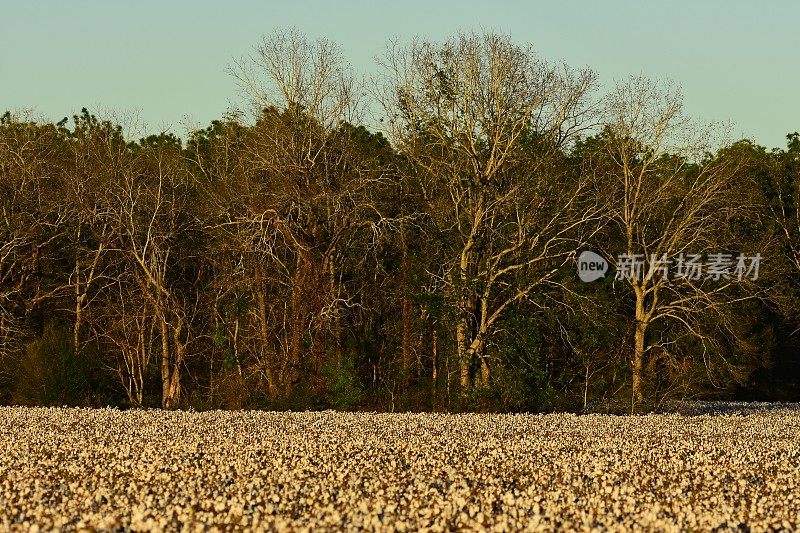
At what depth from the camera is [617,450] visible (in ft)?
74.6

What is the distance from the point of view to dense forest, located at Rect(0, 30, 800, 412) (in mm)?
38406

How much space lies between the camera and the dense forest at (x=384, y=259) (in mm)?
38406

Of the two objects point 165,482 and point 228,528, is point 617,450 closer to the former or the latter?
point 165,482
